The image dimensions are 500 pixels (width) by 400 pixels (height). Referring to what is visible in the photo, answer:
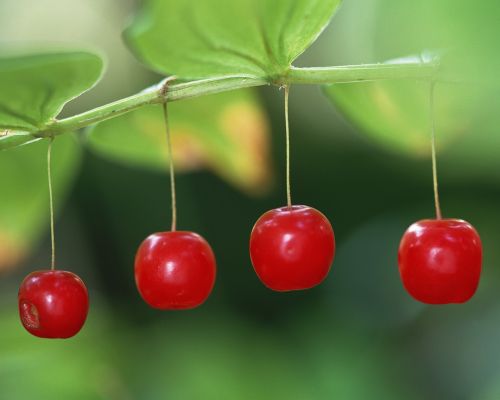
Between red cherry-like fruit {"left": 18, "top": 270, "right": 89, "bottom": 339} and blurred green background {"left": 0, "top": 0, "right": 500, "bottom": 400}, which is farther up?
blurred green background {"left": 0, "top": 0, "right": 500, "bottom": 400}

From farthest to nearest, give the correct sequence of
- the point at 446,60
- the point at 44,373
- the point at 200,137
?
the point at 44,373
the point at 200,137
the point at 446,60

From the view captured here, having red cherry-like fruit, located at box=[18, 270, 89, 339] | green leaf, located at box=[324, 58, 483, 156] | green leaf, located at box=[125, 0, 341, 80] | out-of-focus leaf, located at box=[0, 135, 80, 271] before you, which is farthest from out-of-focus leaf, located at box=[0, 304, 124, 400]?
green leaf, located at box=[125, 0, 341, 80]

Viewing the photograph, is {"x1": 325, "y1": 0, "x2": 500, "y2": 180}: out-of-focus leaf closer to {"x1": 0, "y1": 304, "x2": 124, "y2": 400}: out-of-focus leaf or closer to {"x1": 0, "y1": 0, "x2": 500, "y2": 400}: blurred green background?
{"x1": 0, "y1": 0, "x2": 500, "y2": 400}: blurred green background

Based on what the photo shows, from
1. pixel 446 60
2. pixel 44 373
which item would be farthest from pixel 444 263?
pixel 44 373

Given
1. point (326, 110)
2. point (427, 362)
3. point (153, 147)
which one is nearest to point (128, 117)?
point (153, 147)

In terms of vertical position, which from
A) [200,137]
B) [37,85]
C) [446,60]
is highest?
[200,137]

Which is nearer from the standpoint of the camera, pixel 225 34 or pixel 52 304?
pixel 225 34

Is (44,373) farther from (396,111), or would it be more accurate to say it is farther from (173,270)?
(396,111)

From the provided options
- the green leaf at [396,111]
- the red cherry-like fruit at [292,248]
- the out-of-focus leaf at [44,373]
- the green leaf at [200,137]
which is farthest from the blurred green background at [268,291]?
the red cherry-like fruit at [292,248]
